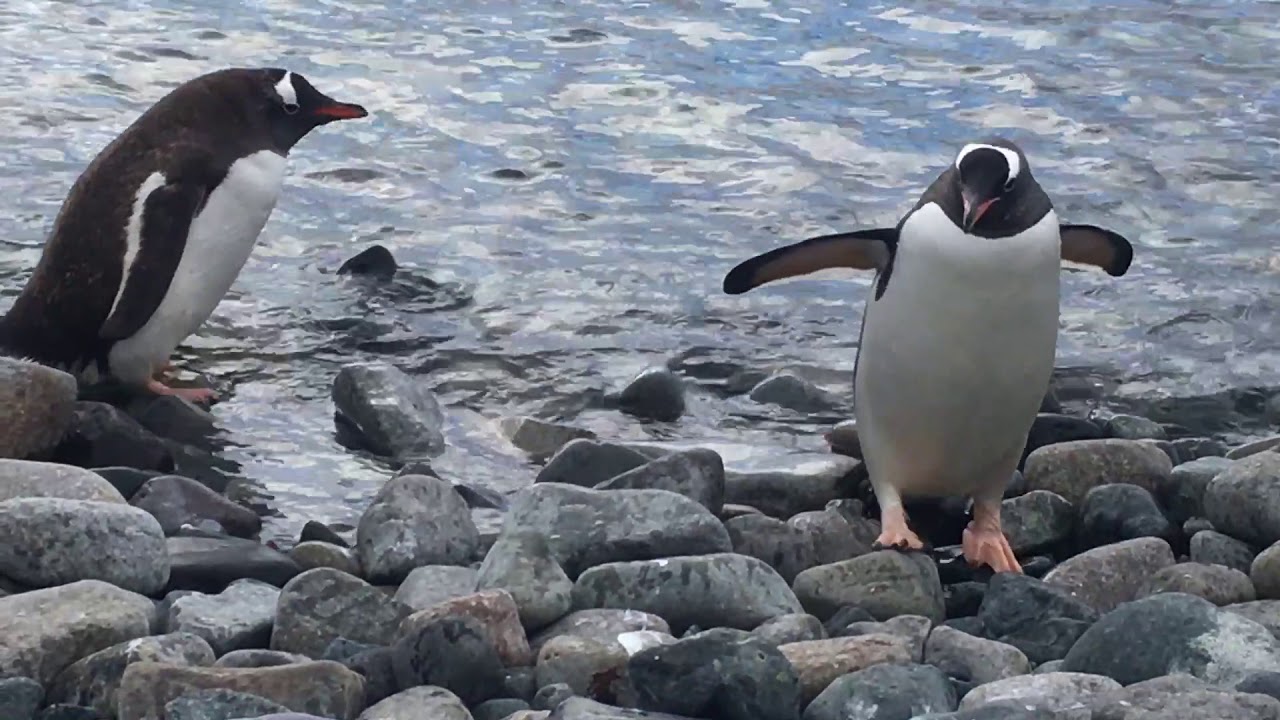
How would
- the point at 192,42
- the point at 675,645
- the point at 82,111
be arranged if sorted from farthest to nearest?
1. the point at 192,42
2. the point at 82,111
3. the point at 675,645

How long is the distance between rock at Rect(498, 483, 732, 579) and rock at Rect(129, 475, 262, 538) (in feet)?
2.53

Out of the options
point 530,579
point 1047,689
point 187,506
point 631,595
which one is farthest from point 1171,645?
point 187,506

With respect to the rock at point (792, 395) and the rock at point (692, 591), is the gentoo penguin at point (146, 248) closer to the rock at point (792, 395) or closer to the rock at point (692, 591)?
the rock at point (792, 395)

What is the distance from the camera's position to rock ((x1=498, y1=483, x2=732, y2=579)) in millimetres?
3951

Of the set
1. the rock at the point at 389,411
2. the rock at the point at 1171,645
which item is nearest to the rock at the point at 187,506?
the rock at the point at 389,411

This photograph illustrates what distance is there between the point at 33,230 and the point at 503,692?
4710mm

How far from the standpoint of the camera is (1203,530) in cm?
441

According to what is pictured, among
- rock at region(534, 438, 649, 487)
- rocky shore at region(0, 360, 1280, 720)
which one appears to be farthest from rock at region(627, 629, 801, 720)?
rock at region(534, 438, 649, 487)

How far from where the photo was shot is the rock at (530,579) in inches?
142

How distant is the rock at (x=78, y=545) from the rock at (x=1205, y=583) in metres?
1.93

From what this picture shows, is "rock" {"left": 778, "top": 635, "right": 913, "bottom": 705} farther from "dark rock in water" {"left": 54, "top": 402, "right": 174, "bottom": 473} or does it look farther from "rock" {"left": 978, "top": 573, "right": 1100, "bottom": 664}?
"dark rock in water" {"left": 54, "top": 402, "right": 174, "bottom": 473}

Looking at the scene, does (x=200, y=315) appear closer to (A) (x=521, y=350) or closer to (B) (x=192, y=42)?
(A) (x=521, y=350)

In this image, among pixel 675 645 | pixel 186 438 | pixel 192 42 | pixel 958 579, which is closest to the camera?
pixel 675 645

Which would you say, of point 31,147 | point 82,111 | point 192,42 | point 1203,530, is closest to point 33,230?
point 31,147
